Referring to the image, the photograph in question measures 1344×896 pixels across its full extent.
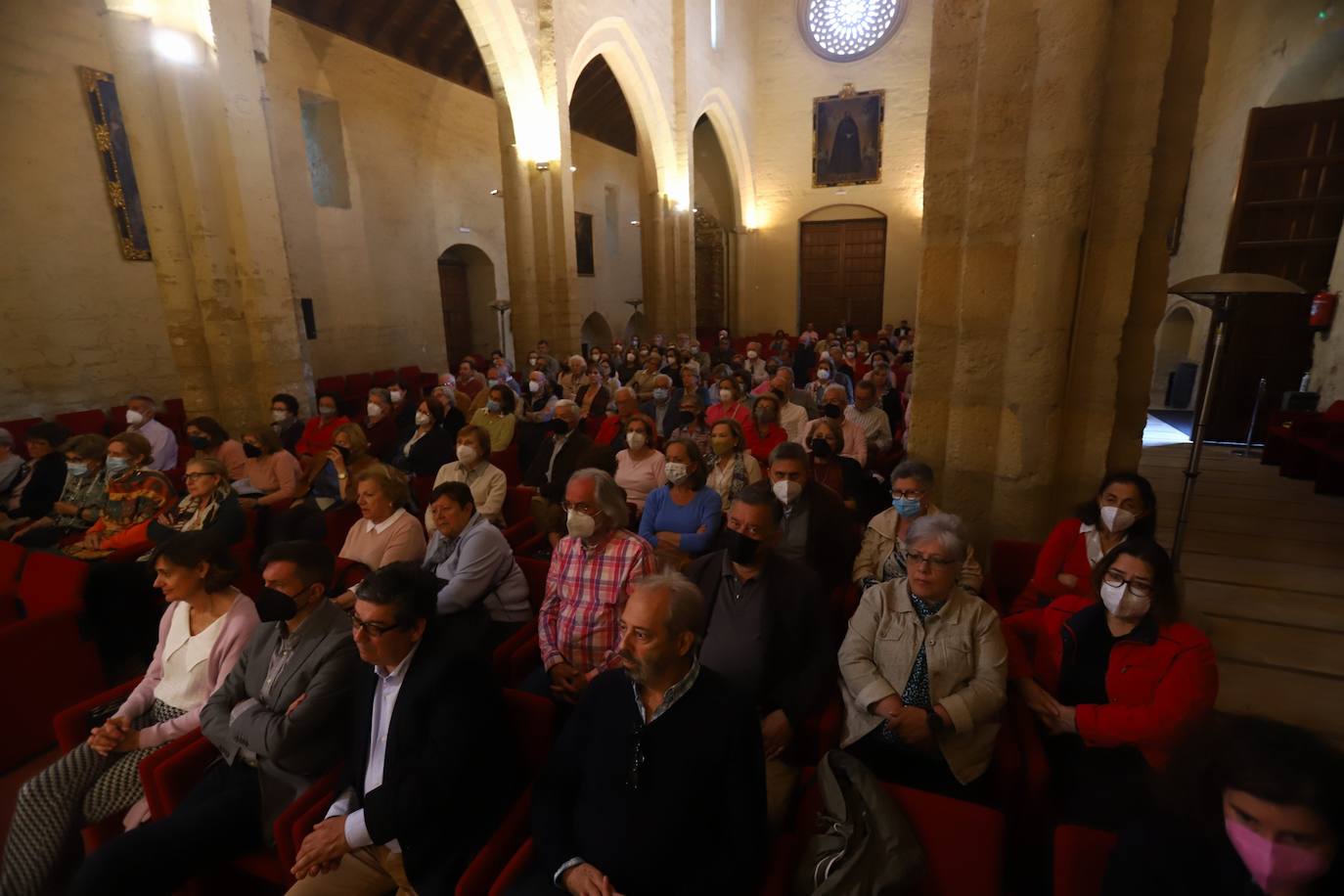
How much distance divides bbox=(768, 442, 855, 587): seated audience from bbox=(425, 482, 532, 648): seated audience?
4.47ft

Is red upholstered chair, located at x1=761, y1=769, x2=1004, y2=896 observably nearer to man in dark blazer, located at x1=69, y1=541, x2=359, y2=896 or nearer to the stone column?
man in dark blazer, located at x1=69, y1=541, x2=359, y2=896

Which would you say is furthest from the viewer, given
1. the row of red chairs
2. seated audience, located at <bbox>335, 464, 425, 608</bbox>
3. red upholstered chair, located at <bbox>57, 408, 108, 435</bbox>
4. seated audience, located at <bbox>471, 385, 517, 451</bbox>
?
red upholstered chair, located at <bbox>57, 408, 108, 435</bbox>

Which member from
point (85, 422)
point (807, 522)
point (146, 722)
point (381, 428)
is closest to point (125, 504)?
point (146, 722)

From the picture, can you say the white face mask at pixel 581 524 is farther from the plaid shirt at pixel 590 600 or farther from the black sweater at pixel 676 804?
the black sweater at pixel 676 804

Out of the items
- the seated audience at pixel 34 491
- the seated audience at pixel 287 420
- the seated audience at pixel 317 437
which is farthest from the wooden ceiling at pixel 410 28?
the seated audience at pixel 34 491

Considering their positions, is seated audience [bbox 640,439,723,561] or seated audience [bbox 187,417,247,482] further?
seated audience [bbox 187,417,247,482]

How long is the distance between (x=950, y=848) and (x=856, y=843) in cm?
25

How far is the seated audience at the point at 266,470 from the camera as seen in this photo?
16.1ft

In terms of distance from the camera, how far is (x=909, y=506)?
3035 millimetres

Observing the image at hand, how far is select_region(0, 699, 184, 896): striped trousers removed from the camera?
7.64 feet

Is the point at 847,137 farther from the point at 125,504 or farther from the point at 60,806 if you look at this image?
the point at 60,806

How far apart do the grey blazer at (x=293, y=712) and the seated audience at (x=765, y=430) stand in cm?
343

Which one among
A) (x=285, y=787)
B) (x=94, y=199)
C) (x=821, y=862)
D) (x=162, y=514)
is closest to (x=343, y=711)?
(x=285, y=787)

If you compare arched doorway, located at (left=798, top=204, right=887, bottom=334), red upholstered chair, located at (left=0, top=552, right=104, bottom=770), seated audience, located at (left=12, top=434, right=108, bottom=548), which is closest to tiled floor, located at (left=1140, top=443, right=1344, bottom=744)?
red upholstered chair, located at (left=0, top=552, right=104, bottom=770)
